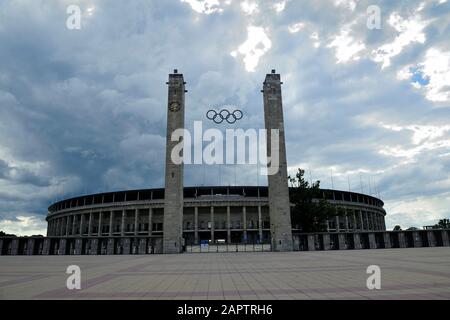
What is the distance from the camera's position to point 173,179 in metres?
41.5

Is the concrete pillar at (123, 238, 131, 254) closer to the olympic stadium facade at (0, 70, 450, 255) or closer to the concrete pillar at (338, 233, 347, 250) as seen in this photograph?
the olympic stadium facade at (0, 70, 450, 255)

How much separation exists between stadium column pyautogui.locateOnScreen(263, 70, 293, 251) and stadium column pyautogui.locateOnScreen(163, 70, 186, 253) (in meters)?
12.9

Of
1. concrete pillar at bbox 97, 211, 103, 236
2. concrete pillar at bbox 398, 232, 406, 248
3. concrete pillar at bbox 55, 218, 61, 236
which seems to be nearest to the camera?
concrete pillar at bbox 398, 232, 406, 248

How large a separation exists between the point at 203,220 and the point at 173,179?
146 ft

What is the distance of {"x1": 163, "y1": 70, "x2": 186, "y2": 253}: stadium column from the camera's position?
40.0 meters

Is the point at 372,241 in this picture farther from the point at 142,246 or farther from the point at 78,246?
the point at 78,246

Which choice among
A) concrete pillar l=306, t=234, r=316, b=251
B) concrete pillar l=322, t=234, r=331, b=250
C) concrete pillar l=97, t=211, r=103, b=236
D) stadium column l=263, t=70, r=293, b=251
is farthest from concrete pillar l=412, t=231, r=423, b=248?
concrete pillar l=97, t=211, r=103, b=236

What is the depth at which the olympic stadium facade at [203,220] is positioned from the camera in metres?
38.9
